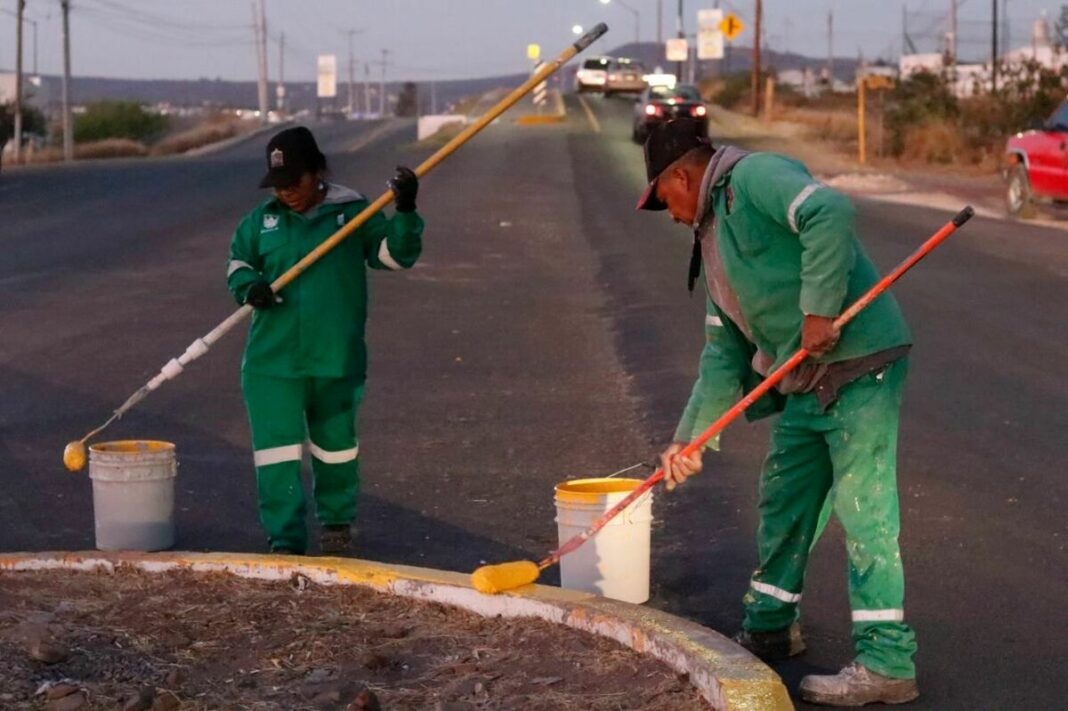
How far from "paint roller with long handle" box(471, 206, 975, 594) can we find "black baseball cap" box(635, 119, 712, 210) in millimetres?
631

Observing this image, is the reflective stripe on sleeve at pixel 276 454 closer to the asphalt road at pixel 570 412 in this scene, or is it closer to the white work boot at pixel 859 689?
the asphalt road at pixel 570 412

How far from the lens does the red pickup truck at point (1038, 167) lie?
23.3 m

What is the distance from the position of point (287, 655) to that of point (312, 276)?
205cm

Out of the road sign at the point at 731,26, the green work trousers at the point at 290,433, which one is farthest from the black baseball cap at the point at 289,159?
the road sign at the point at 731,26

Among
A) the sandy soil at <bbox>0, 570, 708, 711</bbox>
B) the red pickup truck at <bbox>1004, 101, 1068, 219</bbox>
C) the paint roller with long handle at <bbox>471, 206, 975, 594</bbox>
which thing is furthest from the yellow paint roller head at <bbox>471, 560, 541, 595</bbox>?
the red pickup truck at <bbox>1004, 101, 1068, 219</bbox>

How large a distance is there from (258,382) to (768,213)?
265 centimetres

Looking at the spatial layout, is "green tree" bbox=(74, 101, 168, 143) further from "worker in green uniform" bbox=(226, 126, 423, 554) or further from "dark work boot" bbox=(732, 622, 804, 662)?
"dark work boot" bbox=(732, 622, 804, 662)

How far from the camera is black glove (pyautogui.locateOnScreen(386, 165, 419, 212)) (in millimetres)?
6777

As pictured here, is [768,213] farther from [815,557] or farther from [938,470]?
[938,470]

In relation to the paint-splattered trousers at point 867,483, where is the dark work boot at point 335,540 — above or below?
below

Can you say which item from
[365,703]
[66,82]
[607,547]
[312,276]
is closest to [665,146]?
[607,547]

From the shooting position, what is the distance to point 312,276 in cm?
690

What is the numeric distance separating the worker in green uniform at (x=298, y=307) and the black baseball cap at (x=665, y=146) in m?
1.74

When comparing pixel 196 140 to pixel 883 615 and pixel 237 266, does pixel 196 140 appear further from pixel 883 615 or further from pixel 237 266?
pixel 883 615
